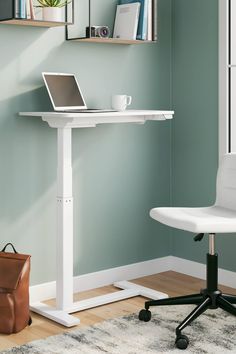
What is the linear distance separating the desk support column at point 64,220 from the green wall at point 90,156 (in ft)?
0.85

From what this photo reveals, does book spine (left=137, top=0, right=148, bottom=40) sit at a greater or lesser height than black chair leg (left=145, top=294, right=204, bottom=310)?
greater

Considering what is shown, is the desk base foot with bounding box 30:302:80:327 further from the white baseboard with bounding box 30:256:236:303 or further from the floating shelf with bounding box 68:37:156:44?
the floating shelf with bounding box 68:37:156:44

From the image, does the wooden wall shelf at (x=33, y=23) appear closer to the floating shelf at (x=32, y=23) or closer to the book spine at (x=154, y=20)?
the floating shelf at (x=32, y=23)

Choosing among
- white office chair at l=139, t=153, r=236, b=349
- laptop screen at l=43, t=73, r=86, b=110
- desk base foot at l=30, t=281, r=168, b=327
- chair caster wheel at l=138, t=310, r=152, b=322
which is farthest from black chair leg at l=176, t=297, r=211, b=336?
laptop screen at l=43, t=73, r=86, b=110

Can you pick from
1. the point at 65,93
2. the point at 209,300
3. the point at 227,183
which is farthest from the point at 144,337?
the point at 65,93

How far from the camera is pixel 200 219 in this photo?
308 centimetres

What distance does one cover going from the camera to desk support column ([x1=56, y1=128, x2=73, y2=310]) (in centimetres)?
337

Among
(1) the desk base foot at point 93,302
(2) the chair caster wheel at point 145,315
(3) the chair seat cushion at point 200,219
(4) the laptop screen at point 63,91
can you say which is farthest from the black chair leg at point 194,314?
(4) the laptop screen at point 63,91

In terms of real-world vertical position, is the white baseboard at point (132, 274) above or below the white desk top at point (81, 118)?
below

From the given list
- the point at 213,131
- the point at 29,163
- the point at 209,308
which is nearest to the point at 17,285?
the point at 29,163

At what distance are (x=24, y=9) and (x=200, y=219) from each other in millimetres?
1303

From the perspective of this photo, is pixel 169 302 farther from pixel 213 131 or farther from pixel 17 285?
pixel 213 131

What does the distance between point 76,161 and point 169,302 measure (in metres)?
1.00

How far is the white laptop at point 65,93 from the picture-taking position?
3.45m
